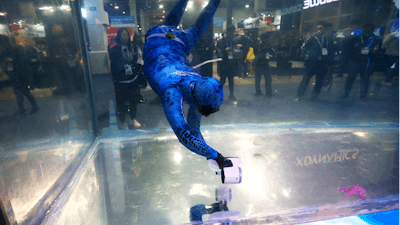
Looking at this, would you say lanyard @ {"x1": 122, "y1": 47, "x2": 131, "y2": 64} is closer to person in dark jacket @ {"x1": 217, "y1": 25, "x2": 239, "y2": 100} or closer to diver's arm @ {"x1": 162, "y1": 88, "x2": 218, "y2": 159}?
person in dark jacket @ {"x1": 217, "y1": 25, "x2": 239, "y2": 100}

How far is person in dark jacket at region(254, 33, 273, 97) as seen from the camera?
2619 millimetres

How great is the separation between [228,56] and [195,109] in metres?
1.54

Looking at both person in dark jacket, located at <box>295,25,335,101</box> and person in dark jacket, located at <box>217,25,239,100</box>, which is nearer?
person in dark jacket, located at <box>217,25,239,100</box>

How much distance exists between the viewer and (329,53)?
284cm

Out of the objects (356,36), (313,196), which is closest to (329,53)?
(356,36)

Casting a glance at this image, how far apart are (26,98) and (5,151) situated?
1.23 feet

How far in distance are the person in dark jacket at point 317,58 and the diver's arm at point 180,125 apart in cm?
236

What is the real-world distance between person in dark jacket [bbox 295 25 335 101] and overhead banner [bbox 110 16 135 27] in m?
2.22

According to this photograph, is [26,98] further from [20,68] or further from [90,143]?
[90,143]

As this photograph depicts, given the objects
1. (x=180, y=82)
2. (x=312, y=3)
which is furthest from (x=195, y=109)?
(x=312, y=3)

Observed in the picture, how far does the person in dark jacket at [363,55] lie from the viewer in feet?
9.13

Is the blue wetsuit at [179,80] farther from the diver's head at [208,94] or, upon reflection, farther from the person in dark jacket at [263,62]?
the person in dark jacket at [263,62]

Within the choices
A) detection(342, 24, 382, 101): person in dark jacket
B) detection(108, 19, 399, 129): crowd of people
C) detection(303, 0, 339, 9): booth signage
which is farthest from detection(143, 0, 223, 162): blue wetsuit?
detection(342, 24, 382, 101): person in dark jacket

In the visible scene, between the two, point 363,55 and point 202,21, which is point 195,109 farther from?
point 363,55
